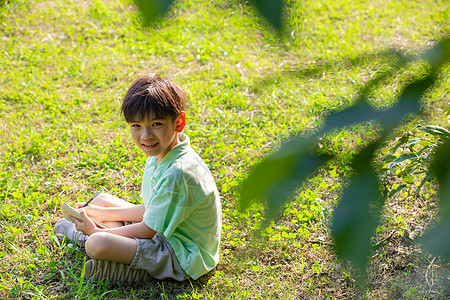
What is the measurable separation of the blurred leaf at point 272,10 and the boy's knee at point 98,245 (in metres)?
2.03

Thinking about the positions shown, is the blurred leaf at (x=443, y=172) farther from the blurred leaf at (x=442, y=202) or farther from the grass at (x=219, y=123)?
the grass at (x=219, y=123)

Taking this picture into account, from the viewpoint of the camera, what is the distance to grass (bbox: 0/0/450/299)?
1.20 m

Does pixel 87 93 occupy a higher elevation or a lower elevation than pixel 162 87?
lower

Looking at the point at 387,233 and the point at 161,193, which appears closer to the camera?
the point at 161,193

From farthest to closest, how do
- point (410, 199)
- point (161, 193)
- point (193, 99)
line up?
1. point (193, 99)
2. point (410, 199)
3. point (161, 193)

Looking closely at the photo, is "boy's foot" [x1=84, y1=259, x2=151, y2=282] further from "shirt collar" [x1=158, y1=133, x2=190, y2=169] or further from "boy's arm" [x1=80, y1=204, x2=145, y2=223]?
"shirt collar" [x1=158, y1=133, x2=190, y2=169]

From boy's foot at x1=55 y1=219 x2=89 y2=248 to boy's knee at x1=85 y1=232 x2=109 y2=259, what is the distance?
304 mm

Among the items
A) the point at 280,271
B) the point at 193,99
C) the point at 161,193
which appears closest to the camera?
the point at 161,193

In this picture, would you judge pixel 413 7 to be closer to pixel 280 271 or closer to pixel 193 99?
pixel 193 99

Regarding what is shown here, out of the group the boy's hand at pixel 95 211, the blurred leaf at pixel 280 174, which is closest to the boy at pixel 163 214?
the boy's hand at pixel 95 211

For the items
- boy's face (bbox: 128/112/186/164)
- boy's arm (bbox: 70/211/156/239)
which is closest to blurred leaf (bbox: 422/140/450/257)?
boy's face (bbox: 128/112/186/164)

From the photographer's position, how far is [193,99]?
4.58m

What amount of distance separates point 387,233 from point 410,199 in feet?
1.53

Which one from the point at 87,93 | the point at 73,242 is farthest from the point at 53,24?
the point at 73,242
